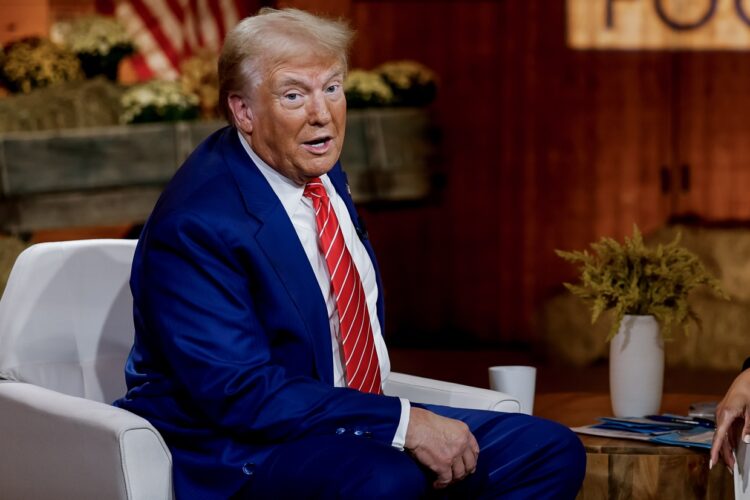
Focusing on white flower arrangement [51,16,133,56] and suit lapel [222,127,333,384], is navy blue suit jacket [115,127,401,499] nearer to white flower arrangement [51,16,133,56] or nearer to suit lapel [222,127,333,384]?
suit lapel [222,127,333,384]

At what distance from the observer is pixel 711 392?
5.26 m

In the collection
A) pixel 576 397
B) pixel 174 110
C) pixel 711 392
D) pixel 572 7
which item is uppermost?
pixel 572 7

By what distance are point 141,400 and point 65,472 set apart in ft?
0.59

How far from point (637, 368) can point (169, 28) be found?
3.98m

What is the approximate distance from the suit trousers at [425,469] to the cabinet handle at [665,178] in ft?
13.2

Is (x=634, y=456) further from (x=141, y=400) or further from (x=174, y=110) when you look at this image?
(x=174, y=110)

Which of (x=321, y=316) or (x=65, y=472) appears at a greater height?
(x=321, y=316)

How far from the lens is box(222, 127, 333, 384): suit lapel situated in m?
2.12

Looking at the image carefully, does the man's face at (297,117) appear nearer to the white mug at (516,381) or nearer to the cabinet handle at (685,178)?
the white mug at (516,381)

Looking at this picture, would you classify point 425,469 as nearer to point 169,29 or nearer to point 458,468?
point 458,468

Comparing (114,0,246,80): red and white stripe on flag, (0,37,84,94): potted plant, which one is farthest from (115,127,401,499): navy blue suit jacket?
(114,0,246,80): red and white stripe on flag

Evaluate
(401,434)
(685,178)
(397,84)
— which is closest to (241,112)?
(401,434)

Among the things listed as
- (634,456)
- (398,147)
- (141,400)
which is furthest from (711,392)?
(141,400)

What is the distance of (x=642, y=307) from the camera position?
2893 mm
